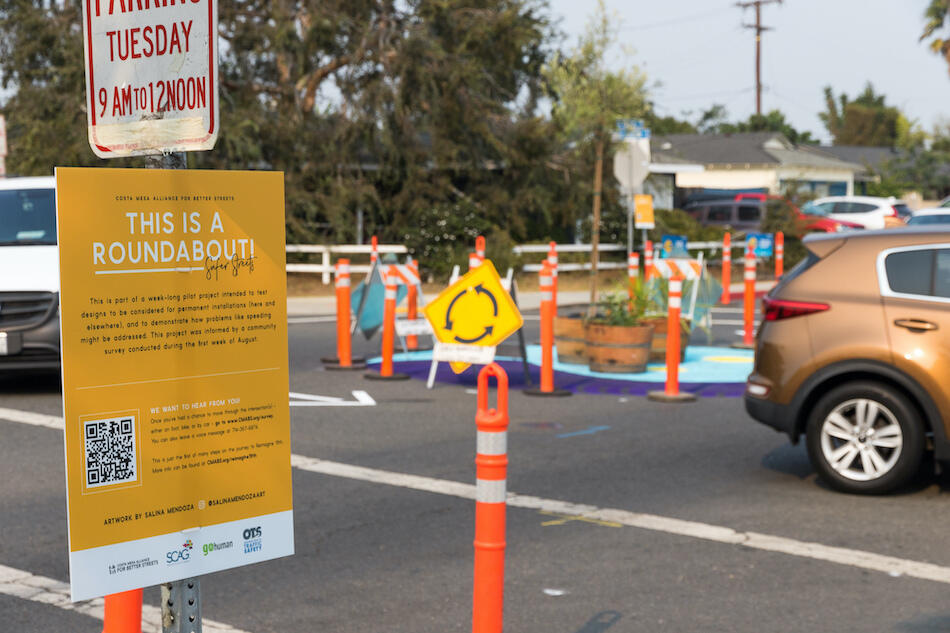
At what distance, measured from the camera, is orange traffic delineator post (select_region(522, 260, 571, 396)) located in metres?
12.1

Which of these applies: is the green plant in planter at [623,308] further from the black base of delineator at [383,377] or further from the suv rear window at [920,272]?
the suv rear window at [920,272]

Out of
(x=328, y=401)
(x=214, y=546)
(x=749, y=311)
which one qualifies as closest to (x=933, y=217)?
(x=749, y=311)

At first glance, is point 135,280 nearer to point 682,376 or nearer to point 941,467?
point 941,467

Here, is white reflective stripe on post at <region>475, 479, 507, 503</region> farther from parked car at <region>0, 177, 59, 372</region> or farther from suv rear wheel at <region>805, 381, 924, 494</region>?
parked car at <region>0, 177, 59, 372</region>

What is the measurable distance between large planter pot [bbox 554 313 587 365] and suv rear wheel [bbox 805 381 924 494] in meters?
6.24

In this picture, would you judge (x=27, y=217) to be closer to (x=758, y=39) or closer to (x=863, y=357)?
(x=863, y=357)

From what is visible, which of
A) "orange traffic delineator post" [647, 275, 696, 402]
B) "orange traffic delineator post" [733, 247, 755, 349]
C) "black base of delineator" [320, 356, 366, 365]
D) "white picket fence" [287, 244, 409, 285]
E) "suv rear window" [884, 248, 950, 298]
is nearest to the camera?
"suv rear window" [884, 248, 950, 298]

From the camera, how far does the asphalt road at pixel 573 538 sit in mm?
5508

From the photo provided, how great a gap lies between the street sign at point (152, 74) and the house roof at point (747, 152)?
2169 inches

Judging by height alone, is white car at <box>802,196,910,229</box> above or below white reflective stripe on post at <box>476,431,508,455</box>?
above

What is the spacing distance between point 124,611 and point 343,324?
10.0 metres

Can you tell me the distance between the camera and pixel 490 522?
4457 millimetres

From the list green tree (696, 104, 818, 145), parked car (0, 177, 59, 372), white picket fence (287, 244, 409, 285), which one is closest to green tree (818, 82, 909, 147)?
green tree (696, 104, 818, 145)

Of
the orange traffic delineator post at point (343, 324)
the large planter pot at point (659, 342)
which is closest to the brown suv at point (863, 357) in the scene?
the orange traffic delineator post at point (343, 324)
